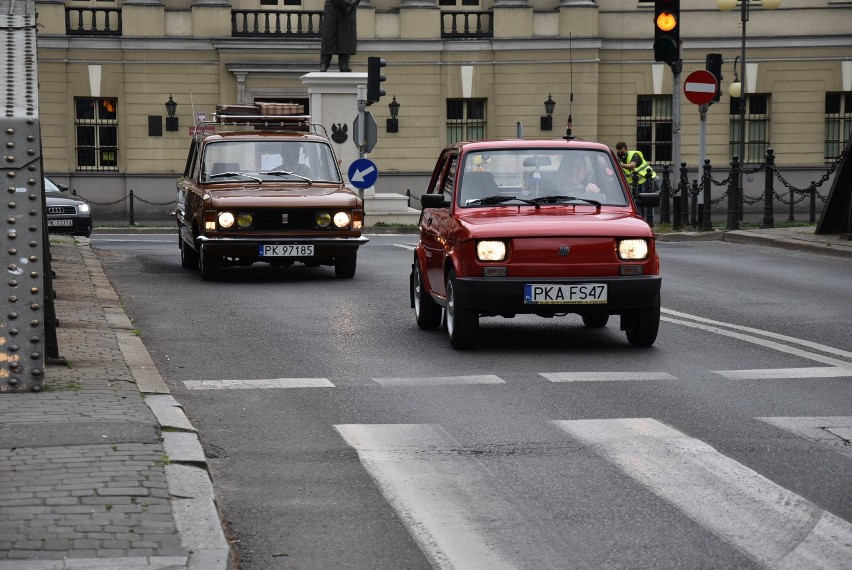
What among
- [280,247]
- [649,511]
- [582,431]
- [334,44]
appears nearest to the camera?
[649,511]

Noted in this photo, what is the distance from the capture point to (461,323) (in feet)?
38.4

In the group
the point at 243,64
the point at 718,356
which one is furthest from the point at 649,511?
the point at 243,64

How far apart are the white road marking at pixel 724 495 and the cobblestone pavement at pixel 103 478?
1.96 meters

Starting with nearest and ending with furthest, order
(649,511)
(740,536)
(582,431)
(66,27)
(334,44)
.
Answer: (740,536) → (649,511) → (582,431) → (334,44) → (66,27)

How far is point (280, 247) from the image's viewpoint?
18.3m

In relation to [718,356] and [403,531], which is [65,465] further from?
[718,356]

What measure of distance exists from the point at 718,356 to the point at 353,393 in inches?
121

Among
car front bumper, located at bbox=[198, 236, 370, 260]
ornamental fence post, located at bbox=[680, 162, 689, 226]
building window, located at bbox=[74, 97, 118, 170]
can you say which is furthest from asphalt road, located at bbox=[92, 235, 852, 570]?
building window, located at bbox=[74, 97, 118, 170]

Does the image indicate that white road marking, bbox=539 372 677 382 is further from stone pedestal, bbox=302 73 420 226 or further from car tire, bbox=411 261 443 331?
stone pedestal, bbox=302 73 420 226

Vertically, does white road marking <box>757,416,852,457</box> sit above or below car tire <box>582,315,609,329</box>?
above

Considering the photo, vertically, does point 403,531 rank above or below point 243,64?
below

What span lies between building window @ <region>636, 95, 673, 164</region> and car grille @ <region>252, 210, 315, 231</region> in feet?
108

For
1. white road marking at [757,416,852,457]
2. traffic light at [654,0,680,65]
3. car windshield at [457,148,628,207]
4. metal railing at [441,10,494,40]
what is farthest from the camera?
metal railing at [441,10,494,40]

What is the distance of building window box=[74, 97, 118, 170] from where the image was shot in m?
48.6
